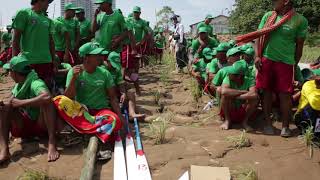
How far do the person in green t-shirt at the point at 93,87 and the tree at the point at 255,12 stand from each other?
16912mm

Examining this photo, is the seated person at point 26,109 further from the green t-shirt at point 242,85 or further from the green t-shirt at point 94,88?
the green t-shirt at point 242,85

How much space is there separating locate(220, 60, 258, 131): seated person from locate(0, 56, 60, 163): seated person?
2.16 meters

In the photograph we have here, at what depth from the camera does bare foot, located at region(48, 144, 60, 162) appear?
454 centimetres

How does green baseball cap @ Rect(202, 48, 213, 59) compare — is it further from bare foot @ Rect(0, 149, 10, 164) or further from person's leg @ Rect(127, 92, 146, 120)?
bare foot @ Rect(0, 149, 10, 164)

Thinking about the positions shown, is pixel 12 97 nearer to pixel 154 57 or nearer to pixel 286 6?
pixel 286 6

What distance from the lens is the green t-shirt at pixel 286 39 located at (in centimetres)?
502

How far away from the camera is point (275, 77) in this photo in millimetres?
5223

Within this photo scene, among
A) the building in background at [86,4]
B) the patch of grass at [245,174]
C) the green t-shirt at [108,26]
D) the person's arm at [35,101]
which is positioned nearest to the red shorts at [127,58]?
the green t-shirt at [108,26]

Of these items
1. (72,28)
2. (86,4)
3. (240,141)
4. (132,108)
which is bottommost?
(240,141)

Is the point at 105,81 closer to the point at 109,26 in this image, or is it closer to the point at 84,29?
the point at 109,26

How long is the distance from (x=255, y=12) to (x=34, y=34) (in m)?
18.7

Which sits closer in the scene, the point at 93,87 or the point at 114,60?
the point at 93,87

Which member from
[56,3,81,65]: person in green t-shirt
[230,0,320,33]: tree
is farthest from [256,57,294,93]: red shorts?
[230,0,320,33]: tree

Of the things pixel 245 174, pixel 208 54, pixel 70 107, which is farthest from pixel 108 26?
pixel 245 174
